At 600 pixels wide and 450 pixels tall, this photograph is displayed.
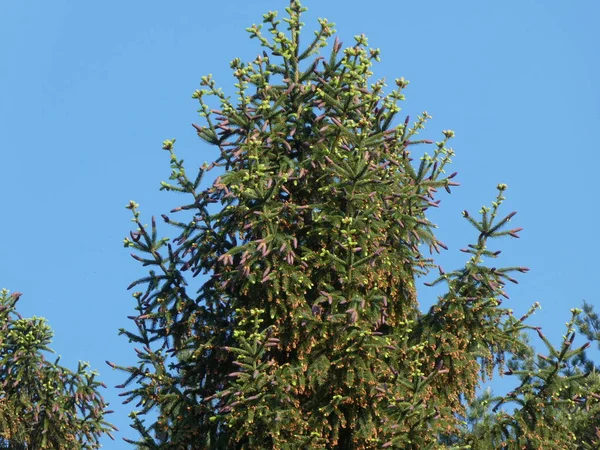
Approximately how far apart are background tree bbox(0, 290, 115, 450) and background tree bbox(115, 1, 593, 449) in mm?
4772

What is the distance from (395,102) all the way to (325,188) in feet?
7.06

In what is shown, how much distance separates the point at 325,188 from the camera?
16969 mm

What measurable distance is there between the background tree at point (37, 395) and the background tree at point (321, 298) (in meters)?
4.77

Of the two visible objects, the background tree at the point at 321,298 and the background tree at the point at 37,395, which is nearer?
the background tree at the point at 321,298

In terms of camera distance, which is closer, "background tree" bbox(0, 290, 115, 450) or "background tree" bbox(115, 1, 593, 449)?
"background tree" bbox(115, 1, 593, 449)

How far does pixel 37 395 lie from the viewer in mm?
21609

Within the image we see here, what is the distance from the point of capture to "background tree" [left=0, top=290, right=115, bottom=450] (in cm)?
2128

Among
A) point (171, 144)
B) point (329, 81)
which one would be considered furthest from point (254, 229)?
point (329, 81)

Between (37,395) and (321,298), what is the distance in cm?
822

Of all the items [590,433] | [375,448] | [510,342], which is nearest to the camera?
[375,448]

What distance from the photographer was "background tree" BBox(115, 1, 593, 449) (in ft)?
52.1

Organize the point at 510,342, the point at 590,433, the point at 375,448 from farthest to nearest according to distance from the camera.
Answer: the point at 590,433 < the point at 510,342 < the point at 375,448

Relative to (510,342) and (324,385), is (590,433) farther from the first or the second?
(324,385)

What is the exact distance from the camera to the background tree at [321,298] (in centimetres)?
1589
